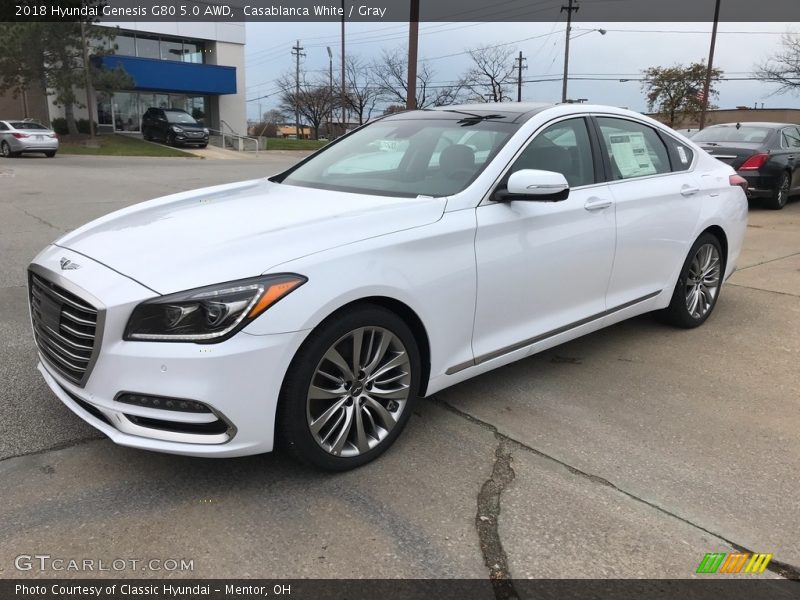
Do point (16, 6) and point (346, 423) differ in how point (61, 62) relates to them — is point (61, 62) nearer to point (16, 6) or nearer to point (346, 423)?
point (16, 6)

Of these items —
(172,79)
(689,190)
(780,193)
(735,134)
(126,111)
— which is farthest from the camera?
(126,111)

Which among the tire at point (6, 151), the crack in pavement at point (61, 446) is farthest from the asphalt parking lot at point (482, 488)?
the tire at point (6, 151)

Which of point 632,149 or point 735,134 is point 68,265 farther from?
point 735,134

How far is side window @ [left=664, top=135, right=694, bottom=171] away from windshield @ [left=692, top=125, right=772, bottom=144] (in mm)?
7955

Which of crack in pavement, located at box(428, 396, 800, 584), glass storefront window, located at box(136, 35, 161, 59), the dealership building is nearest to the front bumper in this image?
crack in pavement, located at box(428, 396, 800, 584)

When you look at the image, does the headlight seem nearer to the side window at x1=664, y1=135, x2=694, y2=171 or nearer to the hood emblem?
the hood emblem

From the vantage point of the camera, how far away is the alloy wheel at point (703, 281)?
4.95m

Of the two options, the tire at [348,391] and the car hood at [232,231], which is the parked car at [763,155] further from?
the tire at [348,391]

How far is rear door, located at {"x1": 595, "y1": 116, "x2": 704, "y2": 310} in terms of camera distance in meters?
4.20

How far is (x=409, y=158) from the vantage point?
3.92m

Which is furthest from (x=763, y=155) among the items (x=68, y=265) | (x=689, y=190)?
(x=68, y=265)

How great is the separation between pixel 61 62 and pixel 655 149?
34.0 metres

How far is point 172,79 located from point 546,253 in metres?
39.9

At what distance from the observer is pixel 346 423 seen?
2.87 m
